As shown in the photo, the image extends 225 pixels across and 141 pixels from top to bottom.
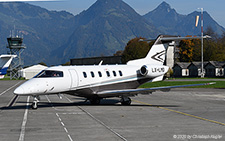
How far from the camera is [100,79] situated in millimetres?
24703

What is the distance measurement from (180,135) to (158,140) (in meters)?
1.30

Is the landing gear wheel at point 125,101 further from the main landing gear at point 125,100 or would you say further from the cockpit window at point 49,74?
the cockpit window at point 49,74

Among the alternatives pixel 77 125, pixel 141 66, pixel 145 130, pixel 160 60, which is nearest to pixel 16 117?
pixel 77 125

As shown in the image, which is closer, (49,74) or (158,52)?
(49,74)

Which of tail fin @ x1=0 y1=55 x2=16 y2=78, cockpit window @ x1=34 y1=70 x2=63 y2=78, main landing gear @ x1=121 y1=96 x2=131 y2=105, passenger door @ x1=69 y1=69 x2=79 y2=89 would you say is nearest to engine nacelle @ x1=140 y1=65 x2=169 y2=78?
main landing gear @ x1=121 y1=96 x2=131 y2=105

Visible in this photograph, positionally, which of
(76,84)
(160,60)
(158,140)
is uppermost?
(160,60)

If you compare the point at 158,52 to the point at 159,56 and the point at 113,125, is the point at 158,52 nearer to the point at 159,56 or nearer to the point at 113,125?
the point at 159,56

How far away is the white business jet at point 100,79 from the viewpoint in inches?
860

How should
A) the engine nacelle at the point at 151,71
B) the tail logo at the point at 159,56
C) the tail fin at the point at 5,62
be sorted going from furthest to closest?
the tail fin at the point at 5,62, the tail logo at the point at 159,56, the engine nacelle at the point at 151,71

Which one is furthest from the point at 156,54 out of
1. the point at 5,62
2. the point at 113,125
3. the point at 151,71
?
the point at 5,62

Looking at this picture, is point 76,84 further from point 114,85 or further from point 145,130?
point 145,130

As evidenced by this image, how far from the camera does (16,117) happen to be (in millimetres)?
18594
